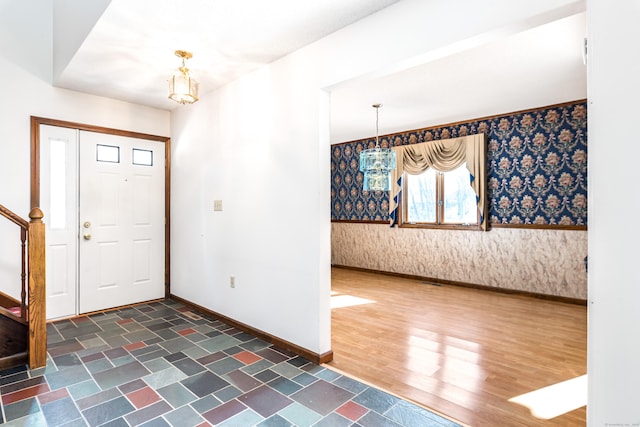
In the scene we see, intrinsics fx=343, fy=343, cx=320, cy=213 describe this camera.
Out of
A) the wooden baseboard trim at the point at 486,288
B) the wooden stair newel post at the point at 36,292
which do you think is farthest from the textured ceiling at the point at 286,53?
the wooden baseboard trim at the point at 486,288

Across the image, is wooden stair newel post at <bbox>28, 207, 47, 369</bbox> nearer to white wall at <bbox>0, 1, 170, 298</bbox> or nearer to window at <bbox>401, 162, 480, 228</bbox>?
white wall at <bbox>0, 1, 170, 298</bbox>

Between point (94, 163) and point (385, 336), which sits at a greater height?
point (94, 163)

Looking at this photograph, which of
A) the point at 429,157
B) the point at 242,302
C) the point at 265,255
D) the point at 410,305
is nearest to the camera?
the point at 265,255

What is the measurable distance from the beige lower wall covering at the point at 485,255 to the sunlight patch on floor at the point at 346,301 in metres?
1.69

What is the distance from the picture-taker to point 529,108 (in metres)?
4.69

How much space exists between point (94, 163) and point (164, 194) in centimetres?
86

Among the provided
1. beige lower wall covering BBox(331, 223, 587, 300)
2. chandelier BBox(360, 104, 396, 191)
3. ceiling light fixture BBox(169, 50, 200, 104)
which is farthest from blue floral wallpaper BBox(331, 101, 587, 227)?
ceiling light fixture BBox(169, 50, 200, 104)

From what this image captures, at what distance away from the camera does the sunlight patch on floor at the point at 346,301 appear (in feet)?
14.4

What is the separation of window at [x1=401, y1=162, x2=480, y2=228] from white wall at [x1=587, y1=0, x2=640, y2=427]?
4661 millimetres

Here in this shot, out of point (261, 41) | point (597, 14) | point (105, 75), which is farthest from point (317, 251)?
point (105, 75)

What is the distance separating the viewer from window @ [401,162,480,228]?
5391 millimetres

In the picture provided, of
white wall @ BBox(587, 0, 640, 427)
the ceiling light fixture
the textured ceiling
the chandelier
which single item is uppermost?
the textured ceiling

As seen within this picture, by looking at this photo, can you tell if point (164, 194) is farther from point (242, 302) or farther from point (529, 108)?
point (529, 108)

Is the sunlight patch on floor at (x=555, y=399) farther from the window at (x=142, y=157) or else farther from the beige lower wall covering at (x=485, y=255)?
the window at (x=142, y=157)
